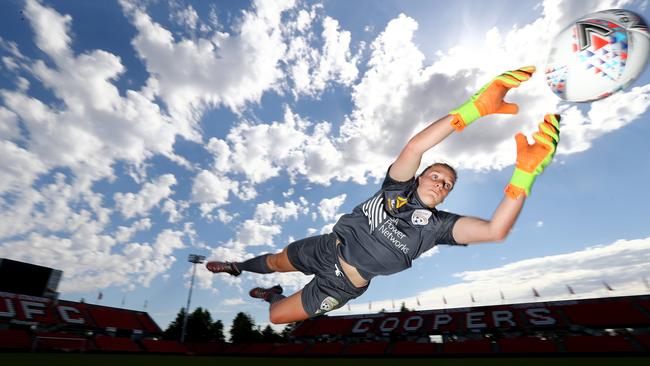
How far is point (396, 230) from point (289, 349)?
26766mm

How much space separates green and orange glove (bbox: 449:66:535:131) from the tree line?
48.8 m

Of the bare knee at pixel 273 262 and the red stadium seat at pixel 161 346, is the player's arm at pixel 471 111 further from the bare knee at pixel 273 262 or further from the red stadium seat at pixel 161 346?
the red stadium seat at pixel 161 346

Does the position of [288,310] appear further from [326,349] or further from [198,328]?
[198,328]

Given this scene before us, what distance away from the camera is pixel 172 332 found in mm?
49000

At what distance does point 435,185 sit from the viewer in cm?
383

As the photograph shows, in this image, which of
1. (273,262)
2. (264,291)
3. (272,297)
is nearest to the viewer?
(273,262)

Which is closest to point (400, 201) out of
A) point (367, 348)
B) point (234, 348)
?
point (367, 348)

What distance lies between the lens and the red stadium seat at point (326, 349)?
24812 millimetres

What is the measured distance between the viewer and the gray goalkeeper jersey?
3742 millimetres

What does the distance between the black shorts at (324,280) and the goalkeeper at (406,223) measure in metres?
0.01

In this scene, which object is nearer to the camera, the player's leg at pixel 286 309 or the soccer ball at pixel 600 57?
the soccer ball at pixel 600 57

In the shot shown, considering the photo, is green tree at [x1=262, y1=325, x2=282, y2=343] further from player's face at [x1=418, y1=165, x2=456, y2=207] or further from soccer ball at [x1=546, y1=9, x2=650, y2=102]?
soccer ball at [x1=546, y1=9, x2=650, y2=102]

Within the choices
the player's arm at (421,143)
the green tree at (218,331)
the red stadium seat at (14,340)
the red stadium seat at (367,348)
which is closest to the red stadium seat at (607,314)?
the red stadium seat at (367,348)

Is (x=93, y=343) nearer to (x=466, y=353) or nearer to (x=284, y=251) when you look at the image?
(x=466, y=353)
